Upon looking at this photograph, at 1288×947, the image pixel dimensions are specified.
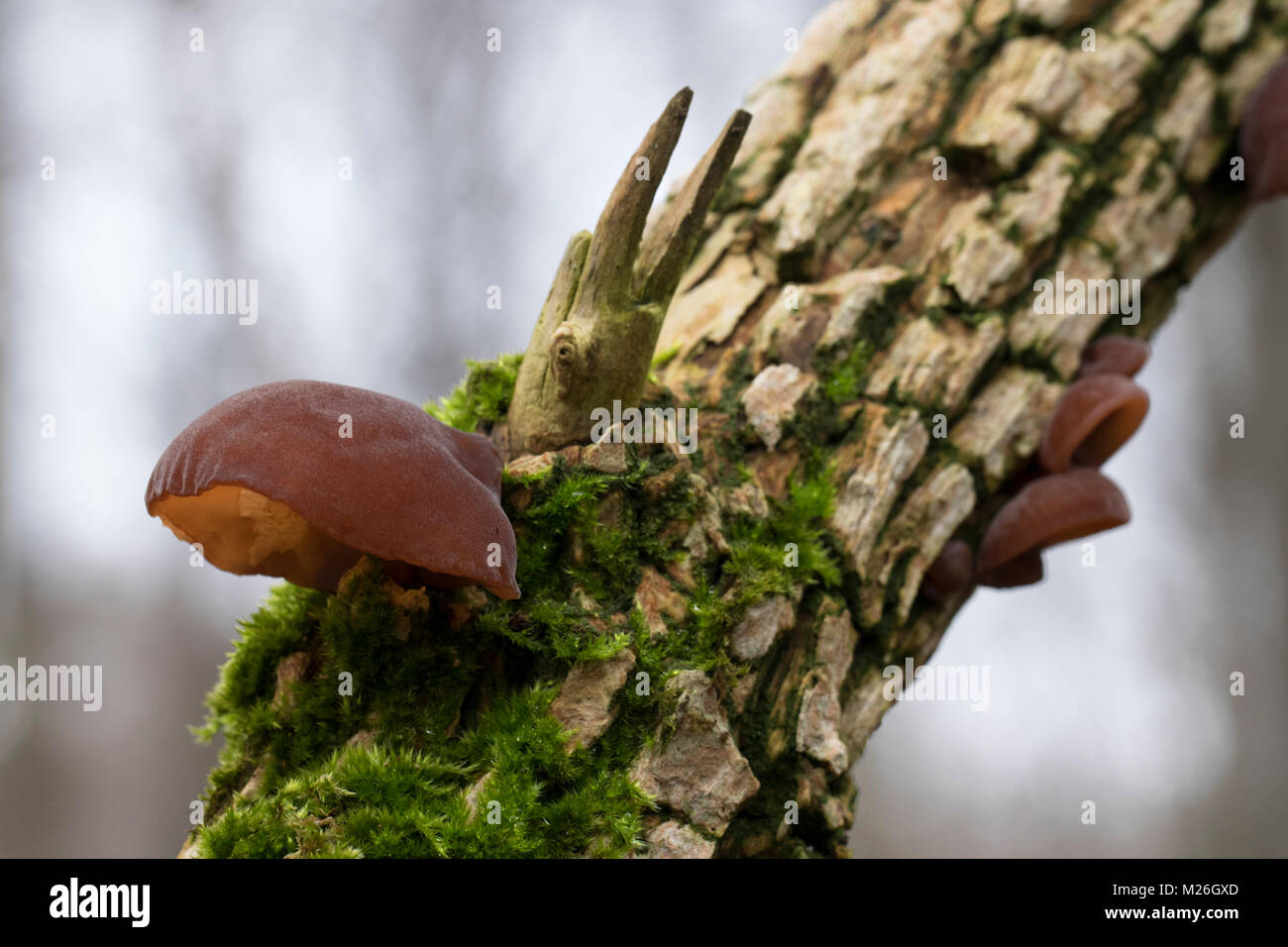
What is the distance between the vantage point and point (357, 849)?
4.92 feet

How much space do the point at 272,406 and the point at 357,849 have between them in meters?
0.74

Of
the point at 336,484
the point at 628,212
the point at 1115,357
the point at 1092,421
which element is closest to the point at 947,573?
the point at 1092,421

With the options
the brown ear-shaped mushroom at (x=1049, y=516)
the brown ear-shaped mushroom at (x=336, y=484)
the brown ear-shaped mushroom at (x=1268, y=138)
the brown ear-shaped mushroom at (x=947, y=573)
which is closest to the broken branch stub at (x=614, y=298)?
the brown ear-shaped mushroom at (x=336, y=484)

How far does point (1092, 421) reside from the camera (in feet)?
8.68

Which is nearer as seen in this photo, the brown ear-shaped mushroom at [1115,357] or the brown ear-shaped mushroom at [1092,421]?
the brown ear-shaped mushroom at [1092,421]

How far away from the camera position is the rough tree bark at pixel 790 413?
175 centimetres

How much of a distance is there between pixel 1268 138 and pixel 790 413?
214 centimetres

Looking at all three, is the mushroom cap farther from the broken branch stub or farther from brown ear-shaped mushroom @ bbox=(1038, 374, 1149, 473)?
the broken branch stub

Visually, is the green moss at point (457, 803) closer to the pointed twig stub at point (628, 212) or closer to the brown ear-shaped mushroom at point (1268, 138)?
the pointed twig stub at point (628, 212)

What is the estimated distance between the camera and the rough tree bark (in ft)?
5.73

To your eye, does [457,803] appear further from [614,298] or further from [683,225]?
Answer: [683,225]

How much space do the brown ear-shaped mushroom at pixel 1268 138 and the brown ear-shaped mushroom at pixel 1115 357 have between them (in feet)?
2.55

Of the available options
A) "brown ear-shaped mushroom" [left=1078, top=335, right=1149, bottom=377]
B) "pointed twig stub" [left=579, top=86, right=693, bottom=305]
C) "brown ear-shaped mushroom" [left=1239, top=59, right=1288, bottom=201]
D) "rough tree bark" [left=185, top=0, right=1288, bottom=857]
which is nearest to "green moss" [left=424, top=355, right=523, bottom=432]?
"rough tree bark" [left=185, top=0, right=1288, bottom=857]
